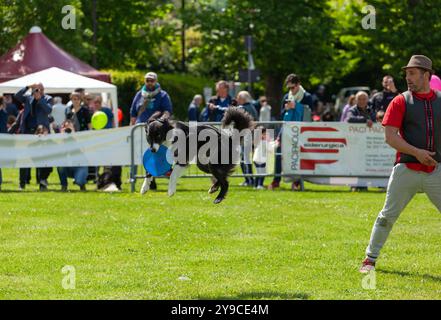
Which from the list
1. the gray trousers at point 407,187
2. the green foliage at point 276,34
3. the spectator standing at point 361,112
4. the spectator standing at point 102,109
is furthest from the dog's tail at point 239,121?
the green foliage at point 276,34

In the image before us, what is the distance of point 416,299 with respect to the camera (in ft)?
29.6

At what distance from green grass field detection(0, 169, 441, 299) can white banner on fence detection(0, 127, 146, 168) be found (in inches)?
31.8

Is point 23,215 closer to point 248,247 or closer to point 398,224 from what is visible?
point 248,247

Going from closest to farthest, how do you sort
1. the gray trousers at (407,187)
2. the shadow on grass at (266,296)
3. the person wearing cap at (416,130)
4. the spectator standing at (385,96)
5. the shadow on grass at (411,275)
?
the shadow on grass at (266,296)
the person wearing cap at (416,130)
the gray trousers at (407,187)
the shadow on grass at (411,275)
the spectator standing at (385,96)

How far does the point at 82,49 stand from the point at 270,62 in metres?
13.7

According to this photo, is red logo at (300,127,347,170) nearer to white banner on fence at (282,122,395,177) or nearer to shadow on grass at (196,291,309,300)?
white banner on fence at (282,122,395,177)

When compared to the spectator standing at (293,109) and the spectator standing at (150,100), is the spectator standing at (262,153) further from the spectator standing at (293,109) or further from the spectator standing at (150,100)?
the spectator standing at (150,100)

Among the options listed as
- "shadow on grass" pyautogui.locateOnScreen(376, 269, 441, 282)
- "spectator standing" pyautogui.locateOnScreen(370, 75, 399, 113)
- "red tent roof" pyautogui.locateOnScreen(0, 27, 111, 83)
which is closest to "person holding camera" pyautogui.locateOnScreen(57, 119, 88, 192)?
"spectator standing" pyautogui.locateOnScreen(370, 75, 399, 113)

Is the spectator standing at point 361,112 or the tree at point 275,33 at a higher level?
the tree at point 275,33

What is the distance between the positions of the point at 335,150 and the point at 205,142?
954 cm

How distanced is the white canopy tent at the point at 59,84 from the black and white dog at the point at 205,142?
1234 centimetres

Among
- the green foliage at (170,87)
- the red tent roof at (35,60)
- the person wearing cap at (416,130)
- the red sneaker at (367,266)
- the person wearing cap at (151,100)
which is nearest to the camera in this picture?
the person wearing cap at (416,130)

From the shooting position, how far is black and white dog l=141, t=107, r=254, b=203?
33.3 feet

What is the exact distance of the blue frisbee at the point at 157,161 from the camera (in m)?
10.6
